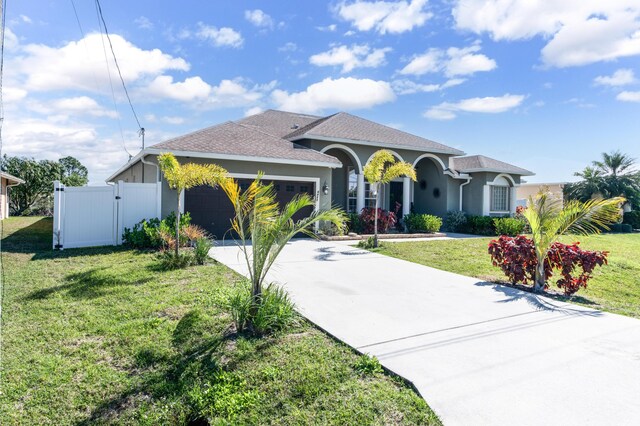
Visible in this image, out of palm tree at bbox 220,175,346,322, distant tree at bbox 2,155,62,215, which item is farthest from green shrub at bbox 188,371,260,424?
distant tree at bbox 2,155,62,215

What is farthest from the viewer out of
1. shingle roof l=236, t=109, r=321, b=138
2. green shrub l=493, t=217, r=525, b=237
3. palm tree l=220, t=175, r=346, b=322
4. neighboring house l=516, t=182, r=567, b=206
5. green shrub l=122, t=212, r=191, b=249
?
neighboring house l=516, t=182, r=567, b=206

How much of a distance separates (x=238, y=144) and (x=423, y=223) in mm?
9499

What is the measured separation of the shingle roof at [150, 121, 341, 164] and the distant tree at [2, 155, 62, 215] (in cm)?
2379

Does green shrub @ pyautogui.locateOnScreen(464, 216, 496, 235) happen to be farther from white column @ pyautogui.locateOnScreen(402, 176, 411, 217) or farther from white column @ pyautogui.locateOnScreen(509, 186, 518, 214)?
white column @ pyautogui.locateOnScreen(509, 186, 518, 214)

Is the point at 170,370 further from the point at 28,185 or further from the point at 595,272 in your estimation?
the point at 28,185

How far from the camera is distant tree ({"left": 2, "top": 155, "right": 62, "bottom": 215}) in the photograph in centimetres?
3033

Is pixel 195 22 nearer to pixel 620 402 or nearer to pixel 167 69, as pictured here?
pixel 167 69

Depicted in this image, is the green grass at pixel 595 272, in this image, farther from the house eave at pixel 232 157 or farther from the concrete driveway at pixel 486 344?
the house eave at pixel 232 157

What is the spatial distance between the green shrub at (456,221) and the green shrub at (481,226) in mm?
407

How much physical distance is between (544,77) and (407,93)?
638 centimetres

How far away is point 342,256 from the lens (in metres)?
11.1

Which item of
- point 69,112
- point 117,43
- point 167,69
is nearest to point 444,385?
point 117,43

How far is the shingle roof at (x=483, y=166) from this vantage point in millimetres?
20578

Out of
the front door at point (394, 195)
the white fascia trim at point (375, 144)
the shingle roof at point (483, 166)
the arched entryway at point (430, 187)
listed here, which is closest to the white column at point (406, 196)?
the front door at point (394, 195)
